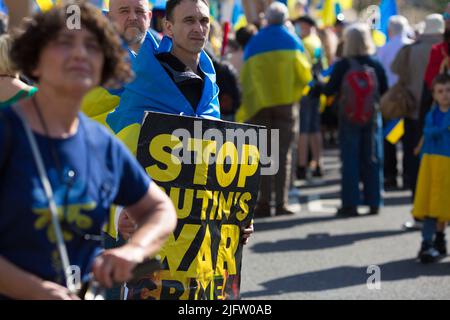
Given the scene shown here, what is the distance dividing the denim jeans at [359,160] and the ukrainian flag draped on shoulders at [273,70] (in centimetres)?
73

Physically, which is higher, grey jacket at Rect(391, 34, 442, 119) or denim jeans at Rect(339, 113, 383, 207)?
grey jacket at Rect(391, 34, 442, 119)

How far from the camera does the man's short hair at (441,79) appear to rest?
9384 millimetres

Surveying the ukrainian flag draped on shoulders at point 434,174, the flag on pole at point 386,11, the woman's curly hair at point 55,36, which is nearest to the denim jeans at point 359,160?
the flag on pole at point 386,11

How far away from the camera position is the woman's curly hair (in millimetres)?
3375

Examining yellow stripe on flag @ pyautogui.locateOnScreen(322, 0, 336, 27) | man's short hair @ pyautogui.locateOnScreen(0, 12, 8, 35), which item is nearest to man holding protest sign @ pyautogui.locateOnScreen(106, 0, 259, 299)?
man's short hair @ pyautogui.locateOnScreen(0, 12, 8, 35)

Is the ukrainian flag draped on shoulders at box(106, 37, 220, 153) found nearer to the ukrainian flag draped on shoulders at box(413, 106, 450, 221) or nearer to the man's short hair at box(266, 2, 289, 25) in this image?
the ukrainian flag draped on shoulders at box(413, 106, 450, 221)

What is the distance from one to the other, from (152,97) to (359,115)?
21.5 ft

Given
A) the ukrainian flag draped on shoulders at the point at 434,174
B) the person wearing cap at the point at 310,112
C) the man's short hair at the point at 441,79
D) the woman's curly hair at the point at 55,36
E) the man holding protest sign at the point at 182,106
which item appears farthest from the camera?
the person wearing cap at the point at 310,112

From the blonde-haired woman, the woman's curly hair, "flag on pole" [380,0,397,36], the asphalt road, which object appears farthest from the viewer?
"flag on pole" [380,0,397,36]

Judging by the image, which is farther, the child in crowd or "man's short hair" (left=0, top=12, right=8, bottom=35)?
the child in crowd

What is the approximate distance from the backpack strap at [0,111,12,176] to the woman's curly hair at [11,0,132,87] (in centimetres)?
28

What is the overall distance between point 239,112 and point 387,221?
2186 mm

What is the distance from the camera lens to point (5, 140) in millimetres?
3188

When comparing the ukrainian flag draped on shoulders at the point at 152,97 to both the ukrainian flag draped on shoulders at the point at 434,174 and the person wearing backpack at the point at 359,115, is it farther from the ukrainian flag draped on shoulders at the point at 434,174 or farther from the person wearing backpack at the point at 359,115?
the person wearing backpack at the point at 359,115
